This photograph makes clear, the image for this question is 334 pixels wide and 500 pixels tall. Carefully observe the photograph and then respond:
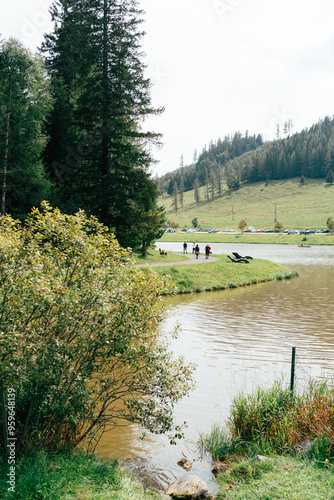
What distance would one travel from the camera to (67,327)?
6.05 m

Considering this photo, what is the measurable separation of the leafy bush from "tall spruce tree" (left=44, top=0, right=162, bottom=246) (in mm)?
18619

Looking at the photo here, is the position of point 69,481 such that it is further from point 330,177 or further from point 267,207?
point 330,177

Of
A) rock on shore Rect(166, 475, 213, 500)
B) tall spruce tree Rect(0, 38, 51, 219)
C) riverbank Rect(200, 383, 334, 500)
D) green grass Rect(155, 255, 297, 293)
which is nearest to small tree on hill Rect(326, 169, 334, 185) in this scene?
green grass Rect(155, 255, 297, 293)

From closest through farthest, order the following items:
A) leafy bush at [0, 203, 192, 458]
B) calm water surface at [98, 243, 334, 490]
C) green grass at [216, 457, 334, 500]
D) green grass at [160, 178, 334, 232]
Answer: green grass at [216, 457, 334, 500], leafy bush at [0, 203, 192, 458], calm water surface at [98, 243, 334, 490], green grass at [160, 178, 334, 232]

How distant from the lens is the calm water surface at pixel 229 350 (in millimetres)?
7945

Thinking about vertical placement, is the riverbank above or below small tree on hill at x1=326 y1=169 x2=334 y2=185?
below

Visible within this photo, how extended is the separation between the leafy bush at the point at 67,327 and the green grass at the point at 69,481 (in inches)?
19.1

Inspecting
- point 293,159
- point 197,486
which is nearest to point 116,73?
point 197,486

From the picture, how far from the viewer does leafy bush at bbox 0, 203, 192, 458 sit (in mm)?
5758

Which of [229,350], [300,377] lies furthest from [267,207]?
[300,377]

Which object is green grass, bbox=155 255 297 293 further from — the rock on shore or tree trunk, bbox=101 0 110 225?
the rock on shore

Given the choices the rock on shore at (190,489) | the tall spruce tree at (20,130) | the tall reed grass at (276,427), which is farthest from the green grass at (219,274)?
the rock on shore at (190,489)

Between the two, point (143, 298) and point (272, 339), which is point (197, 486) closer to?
point (143, 298)

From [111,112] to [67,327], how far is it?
864 inches
